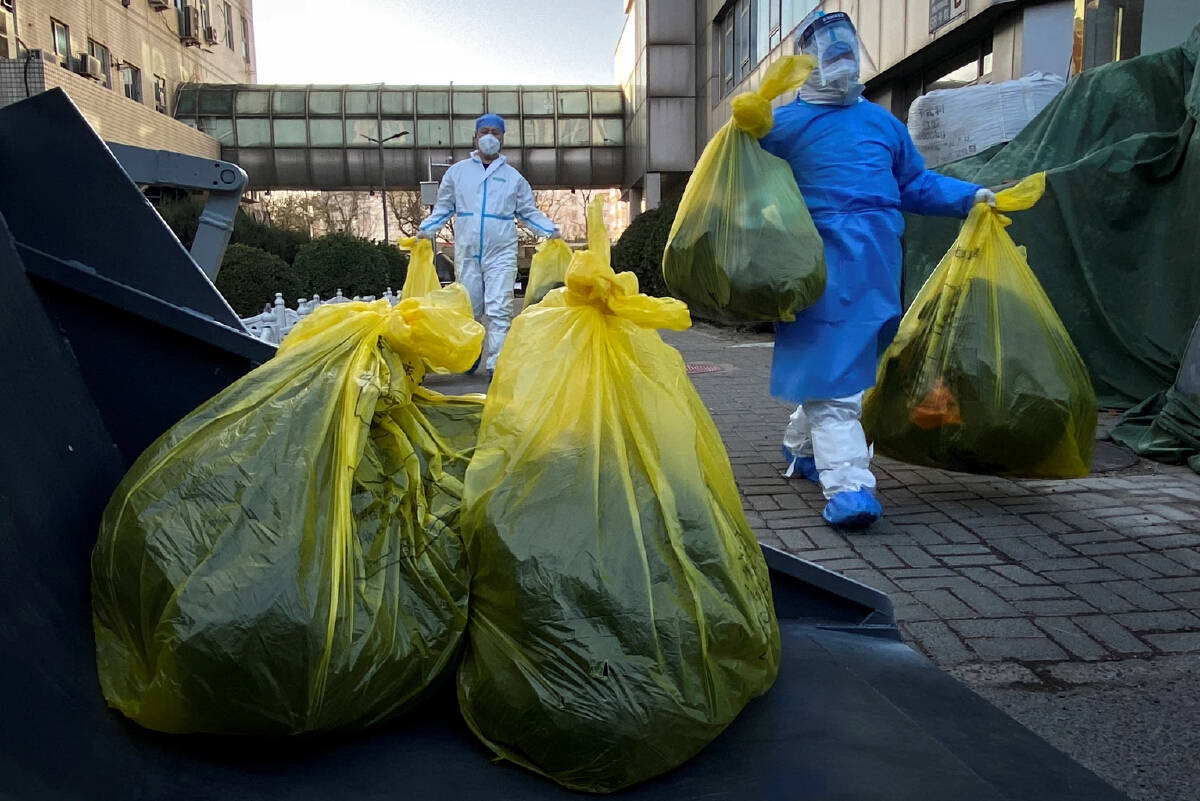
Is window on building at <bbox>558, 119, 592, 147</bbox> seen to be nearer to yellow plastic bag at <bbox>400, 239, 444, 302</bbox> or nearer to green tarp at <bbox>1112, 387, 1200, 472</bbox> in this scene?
yellow plastic bag at <bbox>400, 239, 444, 302</bbox>

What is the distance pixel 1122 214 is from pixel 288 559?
17.6 feet

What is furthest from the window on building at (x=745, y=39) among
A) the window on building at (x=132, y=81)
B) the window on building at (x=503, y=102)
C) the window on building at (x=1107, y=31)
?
the window on building at (x=132, y=81)

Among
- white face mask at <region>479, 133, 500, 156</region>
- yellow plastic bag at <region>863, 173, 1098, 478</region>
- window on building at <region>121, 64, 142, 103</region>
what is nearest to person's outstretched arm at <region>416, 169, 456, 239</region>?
white face mask at <region>479, 133, 500, 156</region>

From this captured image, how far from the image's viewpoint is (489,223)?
726 centimetres

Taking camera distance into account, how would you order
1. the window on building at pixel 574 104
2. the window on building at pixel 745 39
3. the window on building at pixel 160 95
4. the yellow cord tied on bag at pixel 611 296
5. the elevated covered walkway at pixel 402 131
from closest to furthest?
the yellow cord tied on bag at pixel 611 296 → the window on building at pixel 745 39 → the window on building at pixel 160 95 → the elevated covered walkway at pixel 402 131 → the window on building at pixel 574 104

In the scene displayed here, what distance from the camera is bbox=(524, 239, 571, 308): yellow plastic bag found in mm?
7078

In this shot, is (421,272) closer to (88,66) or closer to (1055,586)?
(1055,586)

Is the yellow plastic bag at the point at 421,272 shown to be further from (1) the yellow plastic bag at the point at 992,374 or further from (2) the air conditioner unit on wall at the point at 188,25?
(2) the air conditioner unit on wall at the point at 188,25

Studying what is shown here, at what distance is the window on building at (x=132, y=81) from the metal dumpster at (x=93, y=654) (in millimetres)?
23873

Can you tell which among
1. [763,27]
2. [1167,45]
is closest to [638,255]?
[763,27]

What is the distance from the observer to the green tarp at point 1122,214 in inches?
196

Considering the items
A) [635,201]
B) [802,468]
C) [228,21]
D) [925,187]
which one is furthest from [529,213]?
[228,21]

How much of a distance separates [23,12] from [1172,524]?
19.0m

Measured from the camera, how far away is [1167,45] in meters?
6.11
